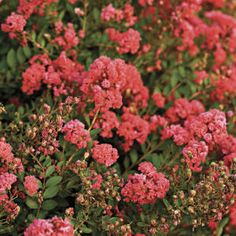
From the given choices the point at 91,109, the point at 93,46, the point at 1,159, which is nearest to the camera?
the point at 1,159

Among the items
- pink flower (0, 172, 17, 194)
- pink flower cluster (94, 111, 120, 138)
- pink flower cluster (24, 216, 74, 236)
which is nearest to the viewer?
pink flower cluster (24, 216, 74, 236)

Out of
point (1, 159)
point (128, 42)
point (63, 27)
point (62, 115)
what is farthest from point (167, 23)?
point (1, 159)

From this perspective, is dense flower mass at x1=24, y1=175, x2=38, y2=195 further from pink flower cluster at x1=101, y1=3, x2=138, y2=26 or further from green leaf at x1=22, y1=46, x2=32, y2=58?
pink flower cluster at x1=101, y1=3, x2=138, y2=26

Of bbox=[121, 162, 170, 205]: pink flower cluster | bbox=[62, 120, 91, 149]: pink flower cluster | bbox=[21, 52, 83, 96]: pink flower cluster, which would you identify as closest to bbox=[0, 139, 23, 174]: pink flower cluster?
Answer: bbox=[62, 120, 91, 149]: pink flower cluster

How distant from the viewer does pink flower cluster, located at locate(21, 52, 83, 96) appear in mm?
2852

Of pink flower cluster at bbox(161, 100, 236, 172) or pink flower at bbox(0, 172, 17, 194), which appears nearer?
pink flower at bbox(0, 172, 17, 194)

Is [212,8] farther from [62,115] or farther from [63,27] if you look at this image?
[62,115]

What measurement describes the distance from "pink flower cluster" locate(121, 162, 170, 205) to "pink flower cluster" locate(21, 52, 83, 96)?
69 cm

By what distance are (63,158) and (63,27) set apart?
3.20 feet

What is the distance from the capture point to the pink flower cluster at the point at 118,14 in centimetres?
312

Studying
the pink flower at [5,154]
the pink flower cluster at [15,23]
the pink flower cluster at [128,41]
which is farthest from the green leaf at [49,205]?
the pink flower cluster at [128,41]

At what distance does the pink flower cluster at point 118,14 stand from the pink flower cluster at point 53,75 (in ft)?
1.20

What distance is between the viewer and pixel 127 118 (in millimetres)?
2939

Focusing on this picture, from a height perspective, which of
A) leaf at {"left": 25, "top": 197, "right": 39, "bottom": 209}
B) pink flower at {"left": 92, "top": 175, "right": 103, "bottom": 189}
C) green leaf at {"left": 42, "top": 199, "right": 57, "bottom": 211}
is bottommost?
green leaf at {"left": 42, "top": 199, "right": 57, "bottom": 211}
